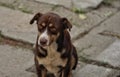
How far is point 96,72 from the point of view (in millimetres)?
5195

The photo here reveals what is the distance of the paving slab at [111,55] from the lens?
5.48 m

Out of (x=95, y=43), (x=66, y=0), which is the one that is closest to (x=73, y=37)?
(x=95, y=43)

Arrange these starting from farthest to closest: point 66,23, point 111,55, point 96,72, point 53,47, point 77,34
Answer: point 77,34 → point 111,55 → point 96,72 → point 53,47 → point 66,23

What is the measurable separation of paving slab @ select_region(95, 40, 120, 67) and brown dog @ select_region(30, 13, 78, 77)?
30.0 inches

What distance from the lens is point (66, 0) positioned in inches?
289

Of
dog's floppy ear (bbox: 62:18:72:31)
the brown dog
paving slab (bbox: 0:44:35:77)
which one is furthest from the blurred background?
dog's floppy ear (bbox: 62:18:72:31)

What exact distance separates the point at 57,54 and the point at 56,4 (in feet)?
8.94

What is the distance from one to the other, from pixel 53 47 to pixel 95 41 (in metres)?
1.73

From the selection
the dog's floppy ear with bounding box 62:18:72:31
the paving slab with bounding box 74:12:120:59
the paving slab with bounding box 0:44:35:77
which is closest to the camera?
the dog's floppy ear with bounding box 62:18:72:31

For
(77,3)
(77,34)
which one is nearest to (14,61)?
(77,34)

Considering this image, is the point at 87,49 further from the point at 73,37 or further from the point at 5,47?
the point at 5,47

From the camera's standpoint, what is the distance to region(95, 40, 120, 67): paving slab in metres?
5.48

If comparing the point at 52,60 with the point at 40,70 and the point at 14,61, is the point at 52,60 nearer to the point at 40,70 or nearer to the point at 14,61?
the point at 40,70

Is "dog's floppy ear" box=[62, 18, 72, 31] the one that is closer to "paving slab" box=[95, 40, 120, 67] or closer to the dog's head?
the dog's head
